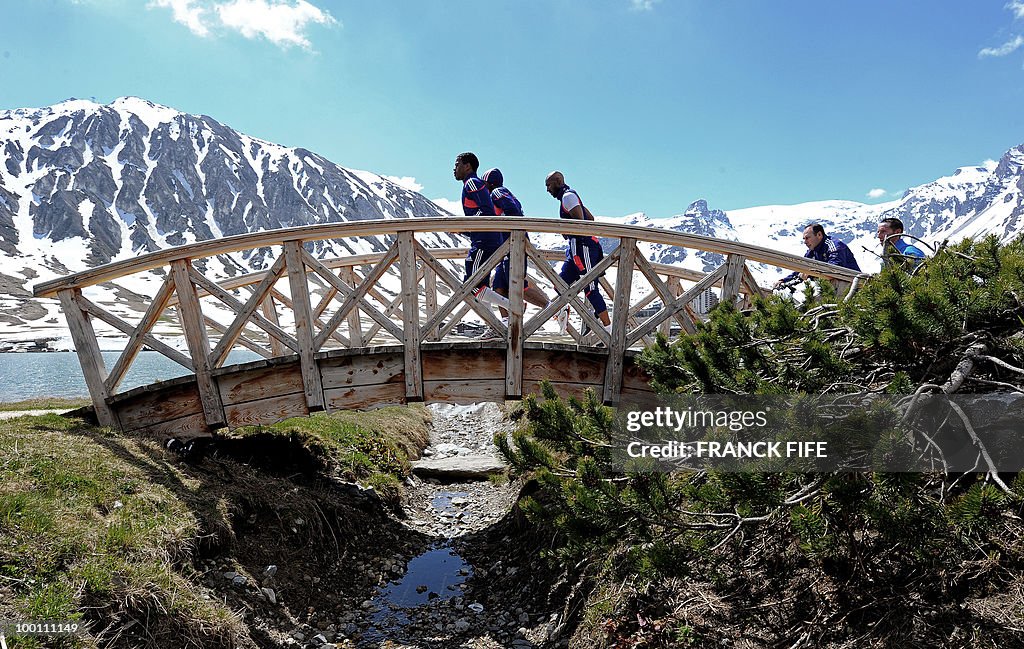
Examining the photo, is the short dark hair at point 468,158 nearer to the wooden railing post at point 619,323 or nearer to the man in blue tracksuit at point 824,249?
the wooden railing post at point 619,323

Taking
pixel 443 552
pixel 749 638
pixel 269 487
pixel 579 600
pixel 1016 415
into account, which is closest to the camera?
pixel 1016 415

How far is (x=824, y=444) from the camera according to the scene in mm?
2650

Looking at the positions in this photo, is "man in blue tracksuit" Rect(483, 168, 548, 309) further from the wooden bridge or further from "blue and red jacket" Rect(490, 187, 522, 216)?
the wooden bridge

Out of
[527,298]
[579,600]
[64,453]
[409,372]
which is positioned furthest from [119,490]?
[527,298]

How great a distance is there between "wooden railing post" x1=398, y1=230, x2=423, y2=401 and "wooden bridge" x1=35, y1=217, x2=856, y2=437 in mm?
15

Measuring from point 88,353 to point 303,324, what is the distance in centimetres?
279

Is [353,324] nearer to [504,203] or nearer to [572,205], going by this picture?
[504,203]

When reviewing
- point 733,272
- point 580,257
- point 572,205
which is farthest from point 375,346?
point 733,272

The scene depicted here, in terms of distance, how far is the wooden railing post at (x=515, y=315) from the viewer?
7.45 metres

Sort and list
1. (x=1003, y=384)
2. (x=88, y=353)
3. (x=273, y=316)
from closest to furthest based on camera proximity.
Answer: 1. (x=1003, y=384)
2. (x=88, y=353)
3. (x=273, y=316)

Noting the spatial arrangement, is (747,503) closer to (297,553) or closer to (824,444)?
(824,444)

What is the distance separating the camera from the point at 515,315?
7516 mm

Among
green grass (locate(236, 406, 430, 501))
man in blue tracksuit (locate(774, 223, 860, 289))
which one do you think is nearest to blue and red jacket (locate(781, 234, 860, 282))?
man in blue tracksuit (locate(774, 223, 860, 289))

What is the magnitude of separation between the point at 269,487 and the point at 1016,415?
7.54 m
